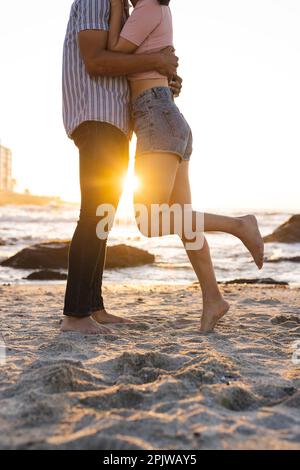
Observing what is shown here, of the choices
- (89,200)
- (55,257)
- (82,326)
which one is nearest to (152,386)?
(82,326)

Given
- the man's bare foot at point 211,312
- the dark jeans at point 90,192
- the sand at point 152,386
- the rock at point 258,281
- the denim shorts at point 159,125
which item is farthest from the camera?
the rock at point 258,281

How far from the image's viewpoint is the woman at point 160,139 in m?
2.97

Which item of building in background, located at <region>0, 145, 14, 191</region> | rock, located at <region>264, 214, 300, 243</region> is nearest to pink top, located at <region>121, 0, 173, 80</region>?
rock, located at <region>264, 214, 300, 243</region>

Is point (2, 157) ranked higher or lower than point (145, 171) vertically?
higher

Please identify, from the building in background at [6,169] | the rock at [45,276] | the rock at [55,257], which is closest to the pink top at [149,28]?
the rock at [45,276]

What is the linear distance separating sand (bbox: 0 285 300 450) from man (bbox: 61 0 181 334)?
0.37 m

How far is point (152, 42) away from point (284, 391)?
7.09 ft

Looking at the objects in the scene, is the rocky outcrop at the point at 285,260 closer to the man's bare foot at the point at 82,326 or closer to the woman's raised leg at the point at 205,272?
the woman's raised leg at the point at 205,272

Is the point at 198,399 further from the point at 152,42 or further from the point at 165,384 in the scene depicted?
the point at 152,42

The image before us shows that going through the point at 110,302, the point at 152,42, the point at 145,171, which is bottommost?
the point at 110,302
